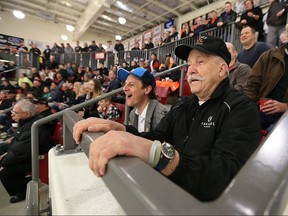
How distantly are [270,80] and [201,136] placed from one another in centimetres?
137

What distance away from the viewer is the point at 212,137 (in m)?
0.85

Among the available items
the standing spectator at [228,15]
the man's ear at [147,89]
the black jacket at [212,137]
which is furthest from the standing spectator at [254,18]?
the black jacket at [212,137]

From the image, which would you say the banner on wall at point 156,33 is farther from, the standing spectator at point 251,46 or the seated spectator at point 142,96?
the seated spectator at point 142,96

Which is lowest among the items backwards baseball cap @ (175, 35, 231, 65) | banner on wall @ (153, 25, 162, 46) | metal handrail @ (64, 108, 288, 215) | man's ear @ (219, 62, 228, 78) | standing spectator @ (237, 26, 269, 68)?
metal handrail @ (64, 108, 288, 215)

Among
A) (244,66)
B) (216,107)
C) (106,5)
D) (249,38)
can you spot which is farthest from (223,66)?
(106,5)

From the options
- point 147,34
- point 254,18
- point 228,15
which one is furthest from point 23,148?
point 147,34

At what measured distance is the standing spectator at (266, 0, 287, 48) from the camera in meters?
3.77

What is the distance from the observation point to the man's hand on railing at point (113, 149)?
404 millimetres

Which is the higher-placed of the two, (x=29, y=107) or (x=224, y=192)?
(x=224, y=192)

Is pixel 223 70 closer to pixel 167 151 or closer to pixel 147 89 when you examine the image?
pixel 167 151

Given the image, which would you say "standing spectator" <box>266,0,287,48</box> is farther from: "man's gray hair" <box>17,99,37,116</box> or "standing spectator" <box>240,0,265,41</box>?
"man's gray hair" <box>17,99,37,116</box>

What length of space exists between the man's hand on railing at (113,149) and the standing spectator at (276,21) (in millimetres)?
4334

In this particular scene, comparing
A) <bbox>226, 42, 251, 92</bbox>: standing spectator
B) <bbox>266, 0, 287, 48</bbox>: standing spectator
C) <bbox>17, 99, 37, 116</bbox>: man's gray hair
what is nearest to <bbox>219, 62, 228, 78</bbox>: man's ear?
<bbox>226, 42, 251, 92</bbox>: standing spectator

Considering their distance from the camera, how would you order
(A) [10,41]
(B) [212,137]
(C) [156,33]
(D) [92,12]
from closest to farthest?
(B) [212,137] < (D) [92,12] < (C) [156,33] < (A) [10,41]
